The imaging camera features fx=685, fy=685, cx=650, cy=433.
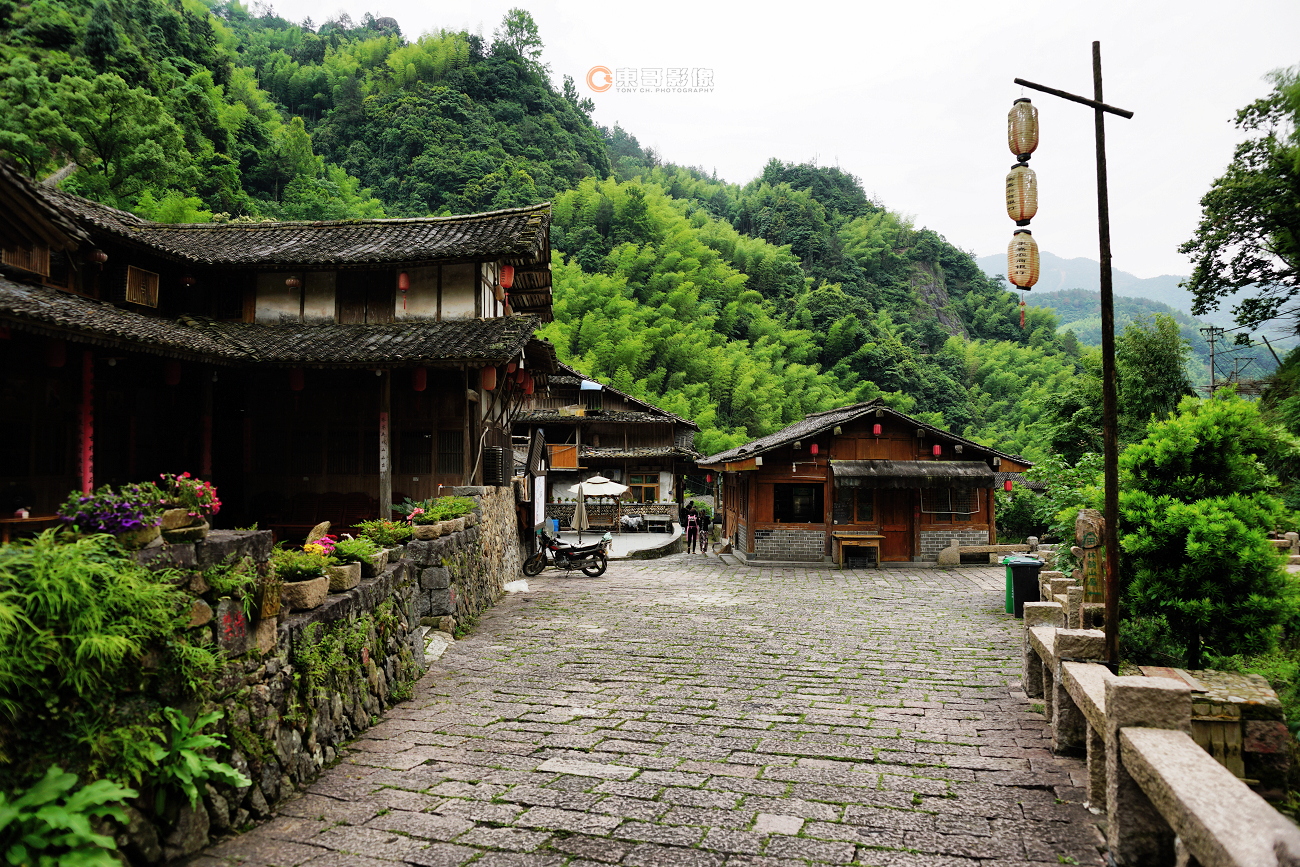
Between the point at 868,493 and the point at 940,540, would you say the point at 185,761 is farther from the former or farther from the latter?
the point at 940,540

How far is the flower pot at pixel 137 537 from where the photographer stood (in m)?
3.99

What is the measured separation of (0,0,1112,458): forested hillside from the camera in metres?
30.4

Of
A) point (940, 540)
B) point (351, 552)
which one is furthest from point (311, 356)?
point (940, 540)

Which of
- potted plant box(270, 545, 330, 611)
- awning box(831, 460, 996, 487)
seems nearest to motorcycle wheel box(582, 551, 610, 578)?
awning box(831, 460, 996, 487)

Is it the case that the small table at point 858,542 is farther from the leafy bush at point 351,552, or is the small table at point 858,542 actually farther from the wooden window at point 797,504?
the leafy bush at point 351,552

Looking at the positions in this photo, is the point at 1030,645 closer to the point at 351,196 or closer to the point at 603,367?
the point at 603,367

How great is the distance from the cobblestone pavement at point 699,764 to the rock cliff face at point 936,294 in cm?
7105

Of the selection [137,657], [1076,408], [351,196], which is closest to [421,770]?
[137,657]

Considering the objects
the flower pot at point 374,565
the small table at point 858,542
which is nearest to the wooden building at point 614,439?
the small table at point 858,542

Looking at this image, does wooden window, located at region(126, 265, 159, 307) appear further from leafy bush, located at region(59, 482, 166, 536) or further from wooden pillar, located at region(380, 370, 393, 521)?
leafy bush, located at region(59, 482, 166, 536)

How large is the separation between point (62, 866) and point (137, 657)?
1007 millimetres

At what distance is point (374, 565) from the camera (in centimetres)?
716

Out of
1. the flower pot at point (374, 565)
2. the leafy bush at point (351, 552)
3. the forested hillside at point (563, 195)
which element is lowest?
the flower pot at point (374, 565)

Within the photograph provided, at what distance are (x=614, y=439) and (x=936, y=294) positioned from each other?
182 ft
